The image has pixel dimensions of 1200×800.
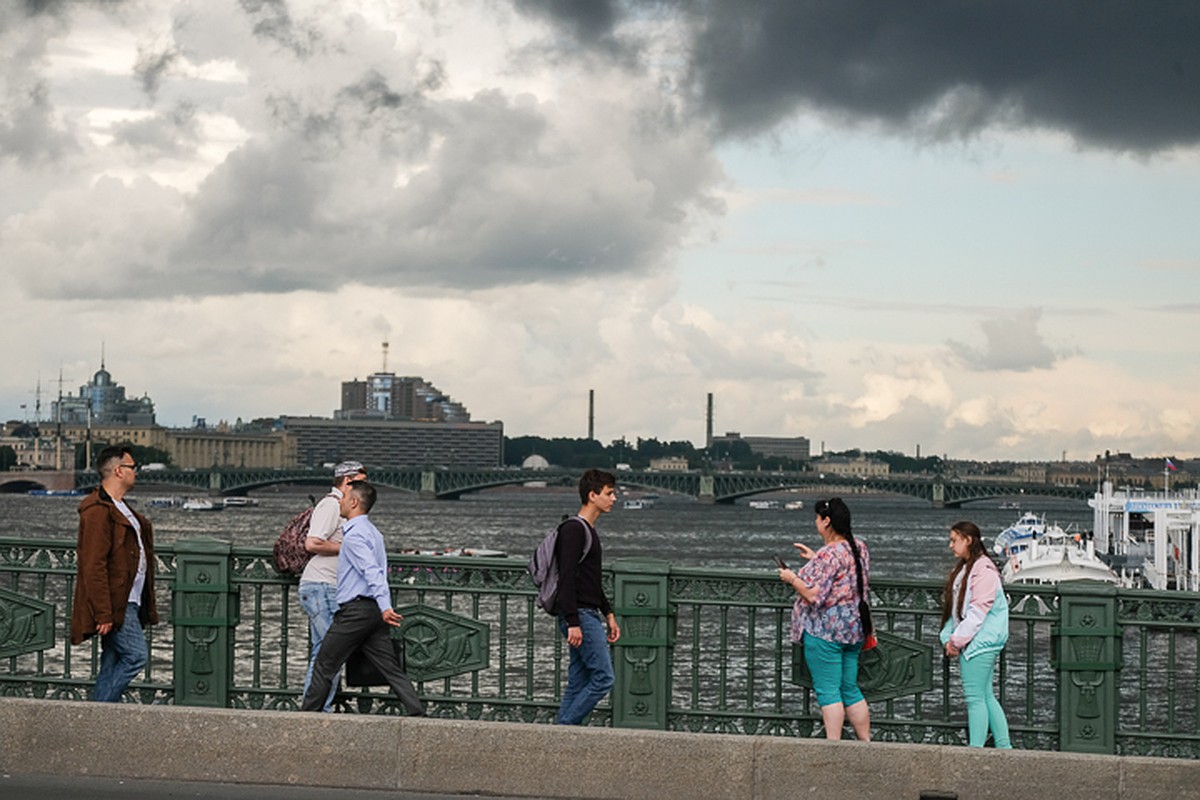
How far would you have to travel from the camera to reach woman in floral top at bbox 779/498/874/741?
29.9 ft

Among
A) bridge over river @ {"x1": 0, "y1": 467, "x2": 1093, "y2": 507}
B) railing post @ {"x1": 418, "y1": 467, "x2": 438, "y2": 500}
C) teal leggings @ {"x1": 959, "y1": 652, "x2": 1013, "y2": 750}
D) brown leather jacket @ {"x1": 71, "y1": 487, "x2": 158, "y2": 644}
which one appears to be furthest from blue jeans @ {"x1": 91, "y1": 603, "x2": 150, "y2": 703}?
railing post @ {"x1": 418, "y1": 467, "x2": 438, "y2": 500}

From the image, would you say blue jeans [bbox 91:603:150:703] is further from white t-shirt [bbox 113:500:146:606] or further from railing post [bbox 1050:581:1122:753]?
railing post [bbox 1050:581:1122:753]

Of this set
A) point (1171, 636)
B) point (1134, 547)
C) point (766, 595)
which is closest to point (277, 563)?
point (766, 595)

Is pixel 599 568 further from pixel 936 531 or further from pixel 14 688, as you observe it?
pixel 936 531

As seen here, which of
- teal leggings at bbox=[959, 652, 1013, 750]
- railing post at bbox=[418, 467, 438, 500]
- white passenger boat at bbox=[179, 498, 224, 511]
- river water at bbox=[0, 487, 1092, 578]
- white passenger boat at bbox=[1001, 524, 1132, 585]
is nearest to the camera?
teal leggings at bbox=[959, 652, 1013, 750]

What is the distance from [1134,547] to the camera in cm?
6656

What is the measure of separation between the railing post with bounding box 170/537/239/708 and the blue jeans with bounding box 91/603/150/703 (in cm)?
26

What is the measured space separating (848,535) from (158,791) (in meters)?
3.62

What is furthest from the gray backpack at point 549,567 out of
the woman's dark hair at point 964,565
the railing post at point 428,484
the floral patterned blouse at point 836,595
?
the railing post at point 428,484

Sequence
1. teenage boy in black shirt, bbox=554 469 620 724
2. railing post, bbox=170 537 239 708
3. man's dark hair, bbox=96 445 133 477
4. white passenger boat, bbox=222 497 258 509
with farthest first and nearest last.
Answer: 1. white passenger boat, bbox=222 497 258 509
2. railing post, bbox=170 537 239 708
3. man's dark hair, bbox=96 445 133 477
4. teenage boy in black shirt, bbox=554 469 620 724

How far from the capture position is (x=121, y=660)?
9461 millimetres

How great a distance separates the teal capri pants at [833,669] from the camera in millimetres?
9172

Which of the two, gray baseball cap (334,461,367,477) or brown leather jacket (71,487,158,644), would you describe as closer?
brown leather jacket (71,487,158,644)

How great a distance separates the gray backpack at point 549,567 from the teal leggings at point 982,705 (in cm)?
206
